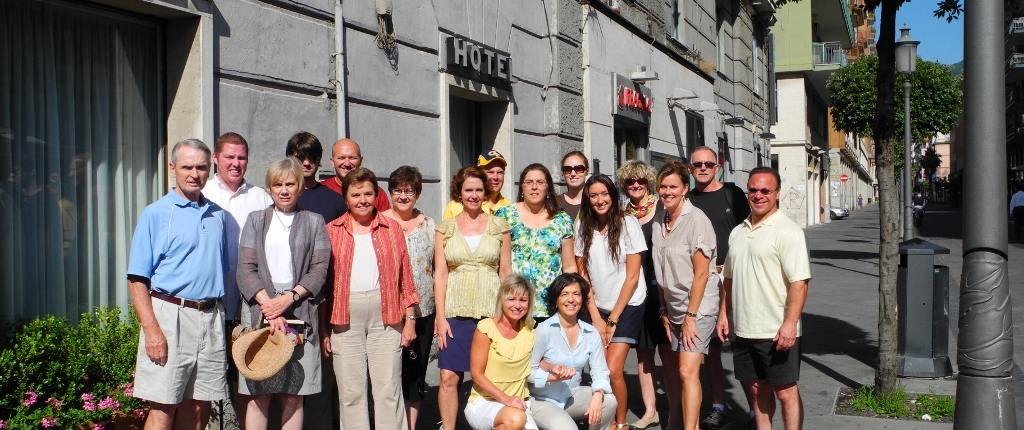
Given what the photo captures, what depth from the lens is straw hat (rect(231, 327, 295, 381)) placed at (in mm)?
4590

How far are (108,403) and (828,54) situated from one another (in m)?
38.8

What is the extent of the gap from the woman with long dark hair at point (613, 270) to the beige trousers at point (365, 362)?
130cm

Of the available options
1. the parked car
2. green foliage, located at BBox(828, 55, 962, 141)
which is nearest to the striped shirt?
green foliage, located at BBox(828, 55, 962, 141)

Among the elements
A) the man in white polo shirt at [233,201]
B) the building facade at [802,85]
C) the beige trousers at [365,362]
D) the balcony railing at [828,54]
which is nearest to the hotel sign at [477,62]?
the man in white polo shirt at [233,201]

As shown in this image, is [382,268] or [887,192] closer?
[382,268]

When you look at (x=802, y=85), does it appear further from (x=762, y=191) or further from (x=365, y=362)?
(x=365, y=362)

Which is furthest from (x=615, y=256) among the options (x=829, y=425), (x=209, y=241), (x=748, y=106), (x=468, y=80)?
(x=748, y=106)

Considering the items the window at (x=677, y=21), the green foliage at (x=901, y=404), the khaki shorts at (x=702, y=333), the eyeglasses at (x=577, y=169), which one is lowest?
the green foliage at (x=901, y=404)

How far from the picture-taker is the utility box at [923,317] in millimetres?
7688

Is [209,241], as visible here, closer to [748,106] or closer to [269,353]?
[269,353]

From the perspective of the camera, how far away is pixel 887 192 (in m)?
6.84

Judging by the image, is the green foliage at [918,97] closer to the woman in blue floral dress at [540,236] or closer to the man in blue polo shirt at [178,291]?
the woman in blue floral dress at [540,236]

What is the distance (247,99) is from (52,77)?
1.42m

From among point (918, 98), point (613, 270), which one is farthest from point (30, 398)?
point (918, 98)
